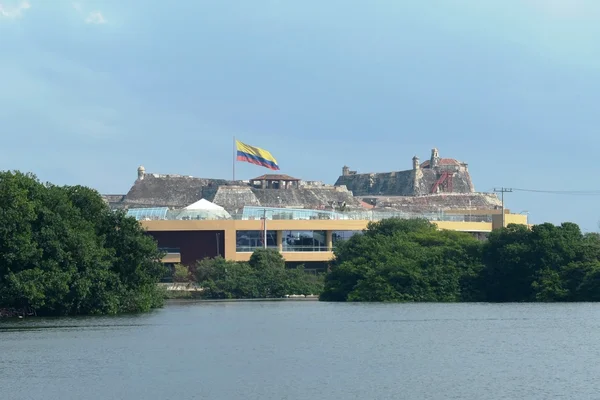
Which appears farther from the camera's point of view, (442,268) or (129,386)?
(442,268)

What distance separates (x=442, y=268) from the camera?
219ft

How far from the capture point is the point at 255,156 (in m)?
112

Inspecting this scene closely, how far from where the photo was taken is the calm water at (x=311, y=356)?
92.9 feet

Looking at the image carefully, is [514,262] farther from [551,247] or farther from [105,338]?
[105,338]

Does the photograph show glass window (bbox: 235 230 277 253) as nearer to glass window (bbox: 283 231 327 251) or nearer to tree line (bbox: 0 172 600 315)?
glass window (bbox: 283 231 327 251)

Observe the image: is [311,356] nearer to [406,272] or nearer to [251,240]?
[406,272]

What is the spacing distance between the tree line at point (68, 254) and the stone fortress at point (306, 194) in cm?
6504

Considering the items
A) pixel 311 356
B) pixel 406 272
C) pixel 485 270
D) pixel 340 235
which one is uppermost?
pixel 340 235

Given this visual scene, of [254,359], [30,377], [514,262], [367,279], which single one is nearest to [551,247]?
[514,262]

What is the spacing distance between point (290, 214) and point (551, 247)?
119 feet

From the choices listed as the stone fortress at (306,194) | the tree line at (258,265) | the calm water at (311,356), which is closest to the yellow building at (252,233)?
the tree line at (258,265)

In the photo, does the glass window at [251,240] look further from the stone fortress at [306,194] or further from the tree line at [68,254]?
the tree line at [68,254]

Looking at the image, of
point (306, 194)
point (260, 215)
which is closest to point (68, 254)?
point (260, 215)

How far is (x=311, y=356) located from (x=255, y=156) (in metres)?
77.9
